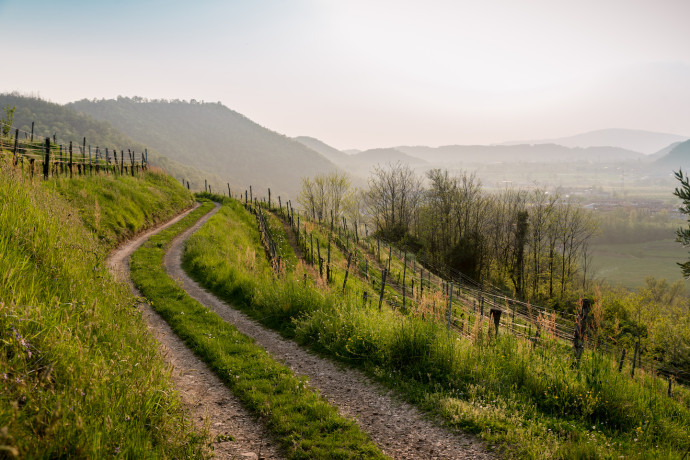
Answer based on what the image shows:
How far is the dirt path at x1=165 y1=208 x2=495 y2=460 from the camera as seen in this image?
6.09 metres

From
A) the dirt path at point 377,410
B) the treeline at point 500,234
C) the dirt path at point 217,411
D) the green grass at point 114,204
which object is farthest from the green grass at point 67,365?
the treeline at point 500,234

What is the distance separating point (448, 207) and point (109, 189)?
43.2 metres

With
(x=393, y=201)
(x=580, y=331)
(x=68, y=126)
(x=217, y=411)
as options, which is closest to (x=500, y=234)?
(x=393, y=201)

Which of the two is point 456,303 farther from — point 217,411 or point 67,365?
point 67,365

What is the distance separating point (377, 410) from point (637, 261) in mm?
164165

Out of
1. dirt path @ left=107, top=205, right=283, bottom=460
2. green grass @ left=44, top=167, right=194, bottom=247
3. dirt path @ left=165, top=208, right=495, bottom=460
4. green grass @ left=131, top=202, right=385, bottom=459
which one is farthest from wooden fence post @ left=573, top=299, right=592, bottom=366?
green grass @ left=44, top=167, right=194, bottom=247

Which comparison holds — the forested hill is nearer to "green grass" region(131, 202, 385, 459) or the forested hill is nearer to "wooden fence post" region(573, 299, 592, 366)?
"green grass" region(131, 202, 385, 459)

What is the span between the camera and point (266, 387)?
7.68m

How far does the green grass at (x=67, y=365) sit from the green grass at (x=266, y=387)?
1.59 meters

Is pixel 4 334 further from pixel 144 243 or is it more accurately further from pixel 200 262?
pixel 144 243

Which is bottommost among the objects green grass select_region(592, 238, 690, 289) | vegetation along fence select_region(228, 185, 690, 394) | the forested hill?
green grass select_region(592, 238, 690, 289)

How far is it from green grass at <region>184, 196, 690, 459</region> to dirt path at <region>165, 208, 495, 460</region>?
369 millimetres

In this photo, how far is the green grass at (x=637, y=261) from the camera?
370 feet

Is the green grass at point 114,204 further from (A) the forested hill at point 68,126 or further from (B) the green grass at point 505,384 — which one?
(A) the forested hill at point 68,126
